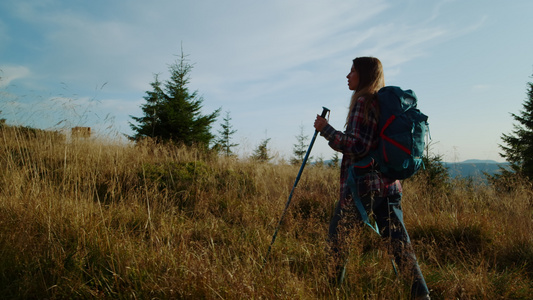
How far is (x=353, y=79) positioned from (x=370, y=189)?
3.15ft

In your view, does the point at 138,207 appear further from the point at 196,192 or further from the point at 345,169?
the point at 345,169

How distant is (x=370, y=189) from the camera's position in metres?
2.26

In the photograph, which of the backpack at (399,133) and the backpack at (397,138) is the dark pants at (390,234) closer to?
the backpack at (397,138)

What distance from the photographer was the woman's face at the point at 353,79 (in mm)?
2523

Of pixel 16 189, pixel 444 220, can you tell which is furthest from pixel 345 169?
pixel 16 189

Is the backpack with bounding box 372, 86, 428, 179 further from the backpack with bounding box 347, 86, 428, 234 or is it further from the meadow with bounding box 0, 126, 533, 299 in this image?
the meadow with bounding box 0, 126, 533, 299

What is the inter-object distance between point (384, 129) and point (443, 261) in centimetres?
255

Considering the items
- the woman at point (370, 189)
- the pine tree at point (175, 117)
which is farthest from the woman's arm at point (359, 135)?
the pine tree at point (175, 117)

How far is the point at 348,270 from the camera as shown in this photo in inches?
107

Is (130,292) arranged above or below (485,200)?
below

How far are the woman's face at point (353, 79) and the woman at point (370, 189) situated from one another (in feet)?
0.16

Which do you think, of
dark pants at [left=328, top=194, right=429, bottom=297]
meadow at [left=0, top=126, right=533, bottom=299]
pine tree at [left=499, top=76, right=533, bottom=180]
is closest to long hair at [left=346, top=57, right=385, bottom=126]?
dark pants at [left=328, top=194, right=429, bottom=297]

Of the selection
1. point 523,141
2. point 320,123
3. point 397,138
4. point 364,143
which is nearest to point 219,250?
point 320,123

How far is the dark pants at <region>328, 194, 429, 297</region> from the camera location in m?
2.23
